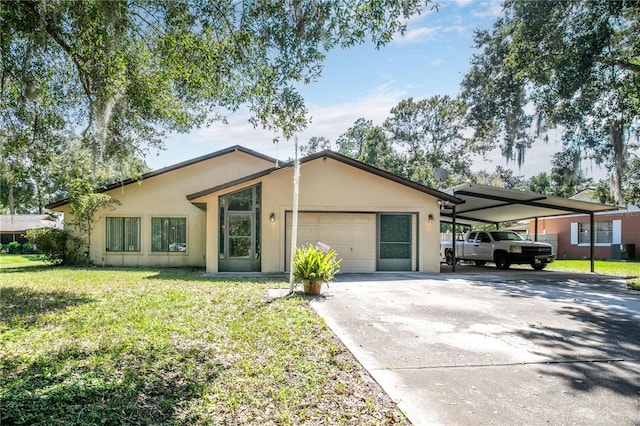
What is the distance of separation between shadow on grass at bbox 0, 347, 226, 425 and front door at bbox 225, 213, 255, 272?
808 centimetres

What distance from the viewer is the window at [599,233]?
22.3 metres

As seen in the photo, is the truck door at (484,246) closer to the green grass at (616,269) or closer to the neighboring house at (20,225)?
the green grass at (616,269)

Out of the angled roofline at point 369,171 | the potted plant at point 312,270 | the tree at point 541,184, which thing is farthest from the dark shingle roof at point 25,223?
the tree at point 541,184

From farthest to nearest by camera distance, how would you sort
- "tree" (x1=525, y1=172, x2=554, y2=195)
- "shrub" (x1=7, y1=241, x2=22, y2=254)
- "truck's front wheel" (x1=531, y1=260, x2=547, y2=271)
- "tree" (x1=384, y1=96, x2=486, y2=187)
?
"tree" (x1=525, y1=172, x2=554, y2=195) < "tree" (x1=384, y1=96, x2=486, y2=187) < "shrub" (x1=7, y1=241, x2=22, y2=254) < "truck's front wheel" (x1=531, y1=260, x2=547, y2=271)

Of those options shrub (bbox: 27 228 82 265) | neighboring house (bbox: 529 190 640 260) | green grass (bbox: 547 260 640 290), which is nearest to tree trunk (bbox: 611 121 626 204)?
green grass (bbox: 547 260 640 290)

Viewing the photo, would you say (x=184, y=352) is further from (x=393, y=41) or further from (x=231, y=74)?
(x=393, y=41)

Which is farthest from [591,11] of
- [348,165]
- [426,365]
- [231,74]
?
[426,365]

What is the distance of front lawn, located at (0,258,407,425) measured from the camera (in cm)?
304

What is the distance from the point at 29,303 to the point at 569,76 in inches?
541

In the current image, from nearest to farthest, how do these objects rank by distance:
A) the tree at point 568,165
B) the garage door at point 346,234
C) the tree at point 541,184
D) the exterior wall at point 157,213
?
the tree at point 568,165 → the garage door at point 346,234 → the exterior wall at point 157,213 → the tree at point 541,184

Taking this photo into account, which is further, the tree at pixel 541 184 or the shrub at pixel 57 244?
the tree at pixel 541 184

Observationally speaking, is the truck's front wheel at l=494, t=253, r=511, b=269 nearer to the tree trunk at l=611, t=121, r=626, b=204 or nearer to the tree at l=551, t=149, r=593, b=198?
the tree at l=551, t=149, r=593, b=198

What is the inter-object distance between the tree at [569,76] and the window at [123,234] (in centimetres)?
1454

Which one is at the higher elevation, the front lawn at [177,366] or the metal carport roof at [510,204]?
the metal carport roof at [510,204]
